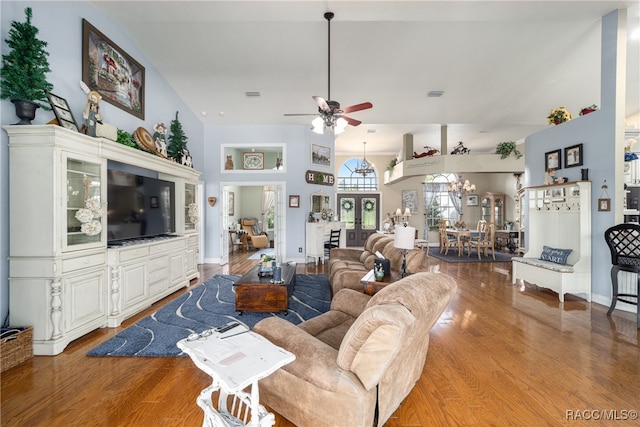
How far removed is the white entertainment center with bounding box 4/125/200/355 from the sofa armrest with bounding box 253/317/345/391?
2.30 meters

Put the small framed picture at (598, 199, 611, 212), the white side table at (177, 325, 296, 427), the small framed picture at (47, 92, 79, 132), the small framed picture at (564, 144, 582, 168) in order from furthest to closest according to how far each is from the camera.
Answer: the small framed picture at (564, 144, 582, 168)
the small framed picture at (598, 199, 611, 212)
the small framed picture at (47, 92, 79, 132)
the white side table at (177, 325, 296, 427)

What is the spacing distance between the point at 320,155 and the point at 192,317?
526 cm

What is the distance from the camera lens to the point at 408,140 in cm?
884

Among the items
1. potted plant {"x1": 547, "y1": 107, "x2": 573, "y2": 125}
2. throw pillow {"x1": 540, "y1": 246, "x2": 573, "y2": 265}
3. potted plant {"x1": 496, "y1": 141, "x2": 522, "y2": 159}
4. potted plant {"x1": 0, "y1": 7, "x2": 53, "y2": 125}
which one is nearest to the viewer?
potted plant {"x1": 0, "y1": 7, "x2": 53, "y2": 125}

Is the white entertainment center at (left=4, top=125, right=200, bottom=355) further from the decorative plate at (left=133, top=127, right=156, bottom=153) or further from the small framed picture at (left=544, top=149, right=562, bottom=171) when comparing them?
the small framed picture at (left=544, top=149, right=562, bottom=171)

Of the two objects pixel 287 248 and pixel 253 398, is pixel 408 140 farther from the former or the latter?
pixel 253 398

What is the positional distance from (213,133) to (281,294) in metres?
5.23

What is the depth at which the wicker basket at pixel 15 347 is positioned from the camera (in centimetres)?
230

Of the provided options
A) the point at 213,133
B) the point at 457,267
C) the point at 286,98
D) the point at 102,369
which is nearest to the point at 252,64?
the point at 286,98

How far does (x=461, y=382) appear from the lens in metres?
2.15

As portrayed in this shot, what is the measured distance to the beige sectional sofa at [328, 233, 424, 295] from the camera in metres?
3.36

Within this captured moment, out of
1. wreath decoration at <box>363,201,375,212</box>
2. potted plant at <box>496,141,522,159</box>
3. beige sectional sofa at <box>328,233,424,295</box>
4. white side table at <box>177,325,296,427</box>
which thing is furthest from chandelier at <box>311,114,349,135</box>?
wreath decoration at <box>363,201,375,212</box>

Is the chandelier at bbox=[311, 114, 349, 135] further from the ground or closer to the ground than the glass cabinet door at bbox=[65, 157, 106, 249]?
further from the ground

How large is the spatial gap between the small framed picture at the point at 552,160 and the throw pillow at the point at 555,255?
1404 mm
